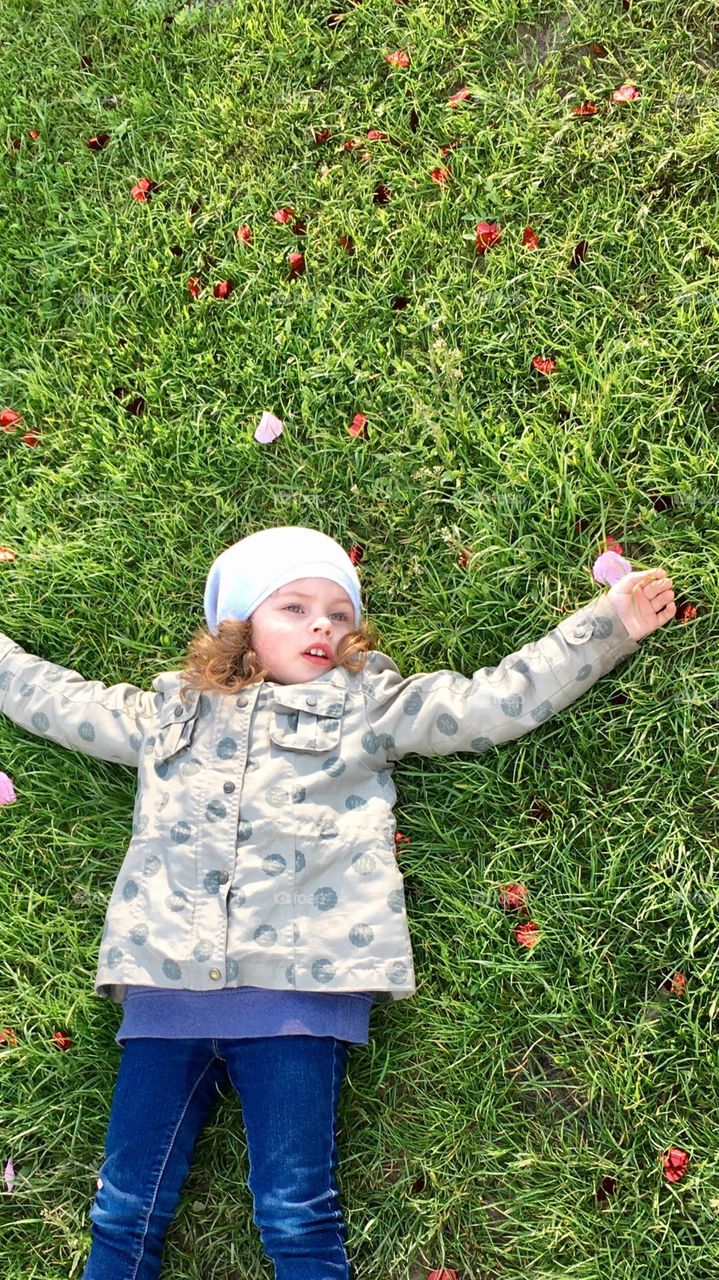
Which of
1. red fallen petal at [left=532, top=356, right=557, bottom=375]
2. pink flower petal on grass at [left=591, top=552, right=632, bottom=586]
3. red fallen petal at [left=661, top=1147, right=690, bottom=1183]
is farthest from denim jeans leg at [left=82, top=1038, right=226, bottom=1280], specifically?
red fallen petal at [left=532, top=356, right=557, bottom=375]

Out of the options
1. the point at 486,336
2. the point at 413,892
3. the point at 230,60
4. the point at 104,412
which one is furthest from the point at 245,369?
the point at 413,892

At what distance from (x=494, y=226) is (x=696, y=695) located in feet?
5.23

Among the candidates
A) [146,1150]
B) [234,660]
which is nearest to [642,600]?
[234,660]

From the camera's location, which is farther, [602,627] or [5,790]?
[5,790]

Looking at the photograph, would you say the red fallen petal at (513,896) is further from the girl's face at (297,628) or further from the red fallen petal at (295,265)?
the red fallen petal at (295,265)

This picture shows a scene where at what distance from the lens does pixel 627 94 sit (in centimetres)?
330

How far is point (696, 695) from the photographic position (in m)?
2.89

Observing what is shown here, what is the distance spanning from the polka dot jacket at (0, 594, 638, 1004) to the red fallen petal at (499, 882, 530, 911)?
282 mm

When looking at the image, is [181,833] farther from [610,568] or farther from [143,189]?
[143,189]

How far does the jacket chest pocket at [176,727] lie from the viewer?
2971 millimetres

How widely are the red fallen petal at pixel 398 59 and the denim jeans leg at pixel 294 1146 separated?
10.00 feet

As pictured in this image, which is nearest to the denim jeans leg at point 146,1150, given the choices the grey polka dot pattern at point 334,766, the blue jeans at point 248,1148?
the blue jeans at point 248,1148

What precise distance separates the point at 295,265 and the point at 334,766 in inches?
66.2

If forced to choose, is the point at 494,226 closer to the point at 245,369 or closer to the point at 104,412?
the point at 245,369
